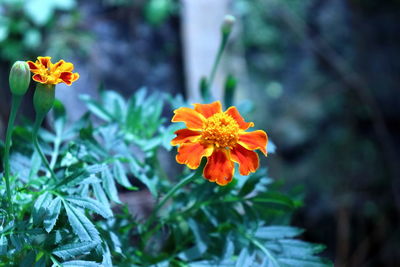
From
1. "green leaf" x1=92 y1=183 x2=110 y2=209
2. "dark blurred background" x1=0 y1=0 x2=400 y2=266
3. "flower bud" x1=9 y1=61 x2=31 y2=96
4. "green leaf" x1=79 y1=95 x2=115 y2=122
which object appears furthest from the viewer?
"dark blurred background" x1=0 y1=0 x2=400 y2=266

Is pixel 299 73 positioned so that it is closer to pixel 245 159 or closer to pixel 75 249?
pixel 245 159

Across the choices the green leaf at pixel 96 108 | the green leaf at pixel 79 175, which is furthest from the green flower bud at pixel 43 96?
the green leaf at pixel 96 108

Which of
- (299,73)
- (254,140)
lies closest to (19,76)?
(254,140)

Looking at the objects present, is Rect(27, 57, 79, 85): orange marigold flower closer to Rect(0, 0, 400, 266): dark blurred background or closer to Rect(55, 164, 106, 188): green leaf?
Rect(55, 164, 106, 188): green leaf

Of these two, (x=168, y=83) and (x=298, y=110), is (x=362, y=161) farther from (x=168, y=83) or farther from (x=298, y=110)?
(x=168, y=83)

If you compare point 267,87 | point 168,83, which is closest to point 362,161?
point 267,87

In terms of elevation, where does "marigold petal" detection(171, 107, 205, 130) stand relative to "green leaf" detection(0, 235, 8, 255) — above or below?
above

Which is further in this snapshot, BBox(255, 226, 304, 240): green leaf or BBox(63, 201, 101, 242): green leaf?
BBox(255, 226, 304, 240): green leaf

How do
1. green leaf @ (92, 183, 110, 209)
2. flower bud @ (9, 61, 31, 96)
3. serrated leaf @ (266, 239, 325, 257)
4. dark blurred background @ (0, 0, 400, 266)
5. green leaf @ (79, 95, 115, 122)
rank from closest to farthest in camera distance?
flower bud @ (9, 61, 31, 96), green leaf @ (92, 183, 110, 209), serrated leaf @ (266, 239, 325, 257), green leaf @ (79, 95, 115, 122), dark blurred background @ (0, 0, 400, 266)

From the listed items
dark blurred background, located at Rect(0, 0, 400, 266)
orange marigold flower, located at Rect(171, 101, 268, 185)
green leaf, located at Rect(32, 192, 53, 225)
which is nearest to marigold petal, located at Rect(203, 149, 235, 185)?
orange marigold flower, located at Rect(171, 101, 268, 185)
